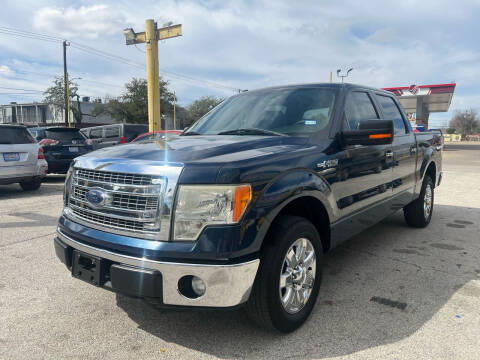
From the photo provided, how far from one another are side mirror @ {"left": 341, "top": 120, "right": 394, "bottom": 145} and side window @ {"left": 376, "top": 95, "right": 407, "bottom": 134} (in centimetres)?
142

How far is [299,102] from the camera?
3.43 m

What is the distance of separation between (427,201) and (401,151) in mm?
1653

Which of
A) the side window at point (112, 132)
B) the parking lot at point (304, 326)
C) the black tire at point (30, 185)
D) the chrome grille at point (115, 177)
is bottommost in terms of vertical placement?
the parking lot at point (304, 326)

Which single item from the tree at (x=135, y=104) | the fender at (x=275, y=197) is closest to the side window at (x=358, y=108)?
the fender at (x=275, y=197)

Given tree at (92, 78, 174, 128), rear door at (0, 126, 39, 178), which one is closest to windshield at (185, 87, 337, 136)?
rear door at (0, 126, 39, 178)

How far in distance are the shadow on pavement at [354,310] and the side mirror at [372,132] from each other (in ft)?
4.28

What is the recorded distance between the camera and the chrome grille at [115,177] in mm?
2227

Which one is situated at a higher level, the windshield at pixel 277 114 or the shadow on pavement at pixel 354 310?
the windshield at pixel 277 114

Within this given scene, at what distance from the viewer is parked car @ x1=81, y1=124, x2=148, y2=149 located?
13680mm

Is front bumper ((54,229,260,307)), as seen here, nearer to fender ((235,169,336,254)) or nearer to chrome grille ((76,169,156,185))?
fender ((235,169,336,254))

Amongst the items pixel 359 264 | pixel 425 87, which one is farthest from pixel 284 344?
pixel 425 87

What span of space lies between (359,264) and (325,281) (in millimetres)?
650

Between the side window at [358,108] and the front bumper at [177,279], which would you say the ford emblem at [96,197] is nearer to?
the front bumper at [177,279]

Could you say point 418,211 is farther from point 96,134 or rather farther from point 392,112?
point 96,134
